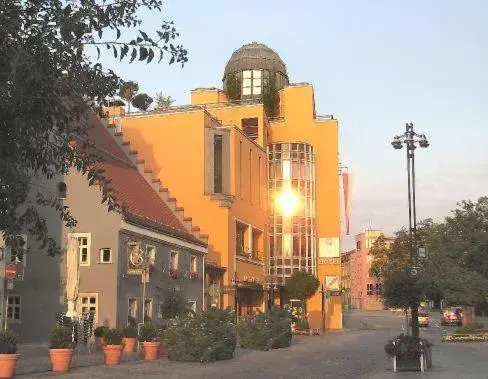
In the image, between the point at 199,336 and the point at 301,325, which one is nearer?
the point at 199,336

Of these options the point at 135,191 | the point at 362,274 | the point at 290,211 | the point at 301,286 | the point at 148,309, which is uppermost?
the point at 290,211

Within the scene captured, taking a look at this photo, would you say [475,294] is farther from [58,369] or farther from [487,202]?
[58,369]

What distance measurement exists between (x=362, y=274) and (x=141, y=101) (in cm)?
9962

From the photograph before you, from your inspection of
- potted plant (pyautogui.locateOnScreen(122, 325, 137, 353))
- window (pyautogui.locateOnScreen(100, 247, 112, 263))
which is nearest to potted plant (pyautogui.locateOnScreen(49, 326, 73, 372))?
potted plant (pyautogui.locateOnScreen(122, 325, 137, 353))

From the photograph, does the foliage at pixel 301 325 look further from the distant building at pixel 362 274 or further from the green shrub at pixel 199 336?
the distant building at pixel 362 274

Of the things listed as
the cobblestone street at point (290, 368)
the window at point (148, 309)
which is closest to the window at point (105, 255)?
the window at point (148, 309)

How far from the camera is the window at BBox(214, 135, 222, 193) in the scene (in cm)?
4788

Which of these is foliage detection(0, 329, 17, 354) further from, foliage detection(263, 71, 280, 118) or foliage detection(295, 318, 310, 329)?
foliage detection(263, 71, 280, 118)

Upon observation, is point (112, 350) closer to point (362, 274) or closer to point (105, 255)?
point (105, 255)

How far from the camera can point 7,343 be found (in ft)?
54.6

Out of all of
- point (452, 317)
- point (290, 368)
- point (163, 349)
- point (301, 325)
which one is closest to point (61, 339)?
point (163, 349)

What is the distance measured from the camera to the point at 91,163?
6.79 meters

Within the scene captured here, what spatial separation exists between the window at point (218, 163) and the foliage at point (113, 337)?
2649 centimetres

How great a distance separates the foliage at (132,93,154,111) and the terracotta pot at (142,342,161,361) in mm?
48934
